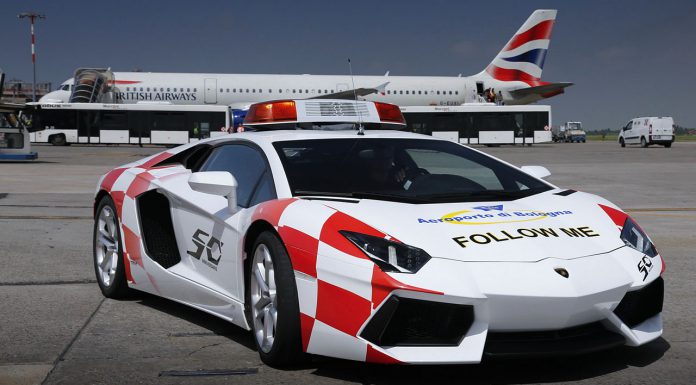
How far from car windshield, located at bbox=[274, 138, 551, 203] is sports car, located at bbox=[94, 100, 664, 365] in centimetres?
1

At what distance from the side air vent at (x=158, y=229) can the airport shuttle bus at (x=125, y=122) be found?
43.4 m

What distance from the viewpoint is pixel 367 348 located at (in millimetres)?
4043

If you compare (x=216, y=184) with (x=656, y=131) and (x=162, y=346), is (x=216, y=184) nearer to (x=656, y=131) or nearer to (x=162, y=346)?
(x=162, y=346)

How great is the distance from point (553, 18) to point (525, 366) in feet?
187

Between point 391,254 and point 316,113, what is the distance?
A: 2.37 m

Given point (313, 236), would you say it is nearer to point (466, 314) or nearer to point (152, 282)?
point (466, 314)

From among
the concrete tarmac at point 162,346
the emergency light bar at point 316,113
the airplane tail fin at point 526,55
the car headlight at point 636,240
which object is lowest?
the concrete tarmac at point 162,346

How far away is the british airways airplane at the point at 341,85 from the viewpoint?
52656 millimetres

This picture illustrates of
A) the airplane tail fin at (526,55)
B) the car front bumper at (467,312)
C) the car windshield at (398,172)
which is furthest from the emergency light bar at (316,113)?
the airplane tail fin at (526,55)

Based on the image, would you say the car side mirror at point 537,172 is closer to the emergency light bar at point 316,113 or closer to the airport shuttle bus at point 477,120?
the emergency light bar at point 316,113

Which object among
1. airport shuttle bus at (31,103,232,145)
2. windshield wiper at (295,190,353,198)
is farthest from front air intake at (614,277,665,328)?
airport shuttle bus at (31,103,232,145)

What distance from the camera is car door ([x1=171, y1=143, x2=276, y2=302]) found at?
5047 mm

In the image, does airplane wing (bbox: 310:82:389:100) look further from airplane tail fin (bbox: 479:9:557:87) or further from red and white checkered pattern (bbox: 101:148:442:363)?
red and white checkered pattern (bbox: 101:148:442:363)

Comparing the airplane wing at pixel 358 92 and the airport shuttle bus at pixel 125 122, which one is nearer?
the airport shuttle bus at pixel 125 122
